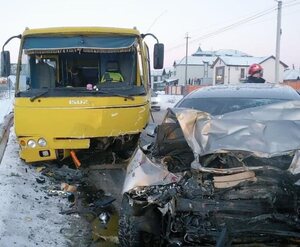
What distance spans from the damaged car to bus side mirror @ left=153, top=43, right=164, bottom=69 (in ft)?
15.3

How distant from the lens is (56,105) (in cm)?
774

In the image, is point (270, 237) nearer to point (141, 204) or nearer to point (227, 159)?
point (227, 159)

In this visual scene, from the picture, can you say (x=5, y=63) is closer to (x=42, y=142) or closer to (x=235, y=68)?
(x=42, y=142)

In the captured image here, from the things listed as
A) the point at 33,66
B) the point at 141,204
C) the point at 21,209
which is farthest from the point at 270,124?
the point at 33,66

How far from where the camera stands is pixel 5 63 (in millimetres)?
8562

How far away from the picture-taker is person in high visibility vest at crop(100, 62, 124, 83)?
844 cm

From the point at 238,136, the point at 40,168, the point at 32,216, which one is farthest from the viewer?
the point at 40,168

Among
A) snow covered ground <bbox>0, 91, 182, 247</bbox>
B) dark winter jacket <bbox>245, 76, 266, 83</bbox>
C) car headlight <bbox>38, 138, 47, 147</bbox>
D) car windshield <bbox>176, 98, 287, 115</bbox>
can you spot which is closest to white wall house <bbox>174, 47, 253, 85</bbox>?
dark winter jacket <bbox>245, 76, 266, 83</bbox>

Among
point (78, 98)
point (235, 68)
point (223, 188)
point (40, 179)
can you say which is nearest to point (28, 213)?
point (40, 179)

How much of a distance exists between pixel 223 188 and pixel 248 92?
233cm

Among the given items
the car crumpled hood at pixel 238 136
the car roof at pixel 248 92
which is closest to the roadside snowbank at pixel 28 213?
the car crumpled hood at pixel 238 136

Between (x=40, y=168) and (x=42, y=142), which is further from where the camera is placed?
(x=40, y=168)

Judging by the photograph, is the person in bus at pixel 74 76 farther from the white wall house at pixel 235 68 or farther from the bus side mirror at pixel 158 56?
the white wall house at pixel 235 68

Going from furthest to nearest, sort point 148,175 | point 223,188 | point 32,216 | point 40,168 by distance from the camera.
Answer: point 40,168, point 32,216, point 148,175, point 223,188
